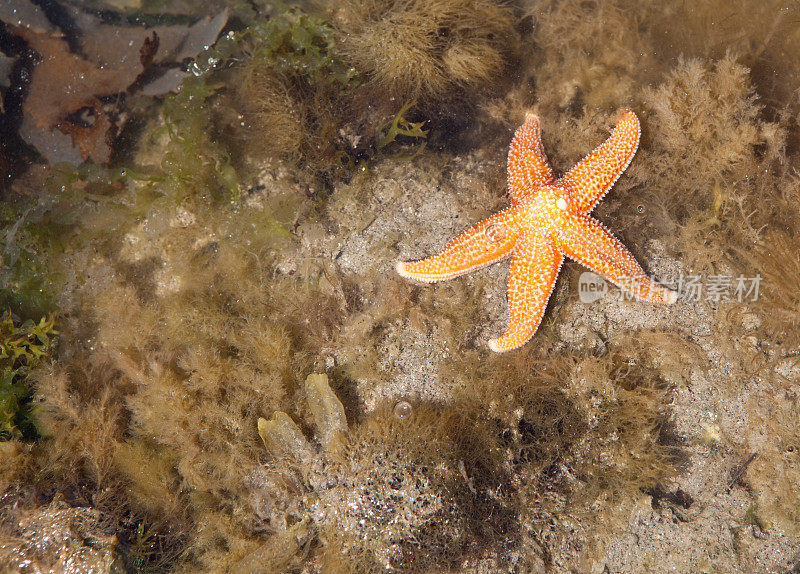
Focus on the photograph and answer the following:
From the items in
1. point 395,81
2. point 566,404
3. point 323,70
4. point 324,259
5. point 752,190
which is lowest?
point 566,404

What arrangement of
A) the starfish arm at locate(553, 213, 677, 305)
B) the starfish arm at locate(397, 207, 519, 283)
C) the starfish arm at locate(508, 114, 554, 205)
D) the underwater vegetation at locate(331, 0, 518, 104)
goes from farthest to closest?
the underwater vegetation at locate(331, 0, 518, 104) → the starfish arm at locate(508, 114, 554, 205) → the starfish arm at locate(397, 207, 519, 283) → the starfish arm at locate(553, 213, 677, 305)

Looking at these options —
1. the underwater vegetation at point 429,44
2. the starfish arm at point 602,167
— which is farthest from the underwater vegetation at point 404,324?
the starfish arm at point 602,167

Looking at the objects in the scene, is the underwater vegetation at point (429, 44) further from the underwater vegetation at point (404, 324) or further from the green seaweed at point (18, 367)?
the green seaweed at point (18, 367)

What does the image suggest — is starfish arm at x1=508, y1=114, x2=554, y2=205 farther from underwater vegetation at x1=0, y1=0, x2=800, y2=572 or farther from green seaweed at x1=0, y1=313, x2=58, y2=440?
green seaweed at x1=0, y1=313, x2=58, y2=440

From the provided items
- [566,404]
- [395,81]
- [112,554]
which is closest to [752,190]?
[566,404]

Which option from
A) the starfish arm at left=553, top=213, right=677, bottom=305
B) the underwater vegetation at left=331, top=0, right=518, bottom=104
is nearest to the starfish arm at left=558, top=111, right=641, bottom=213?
the starfish arm at left=553, top=213, right=677, bottom=305

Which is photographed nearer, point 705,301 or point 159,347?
point 705,301

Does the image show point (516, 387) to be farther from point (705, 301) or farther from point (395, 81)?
point (395, 81)
